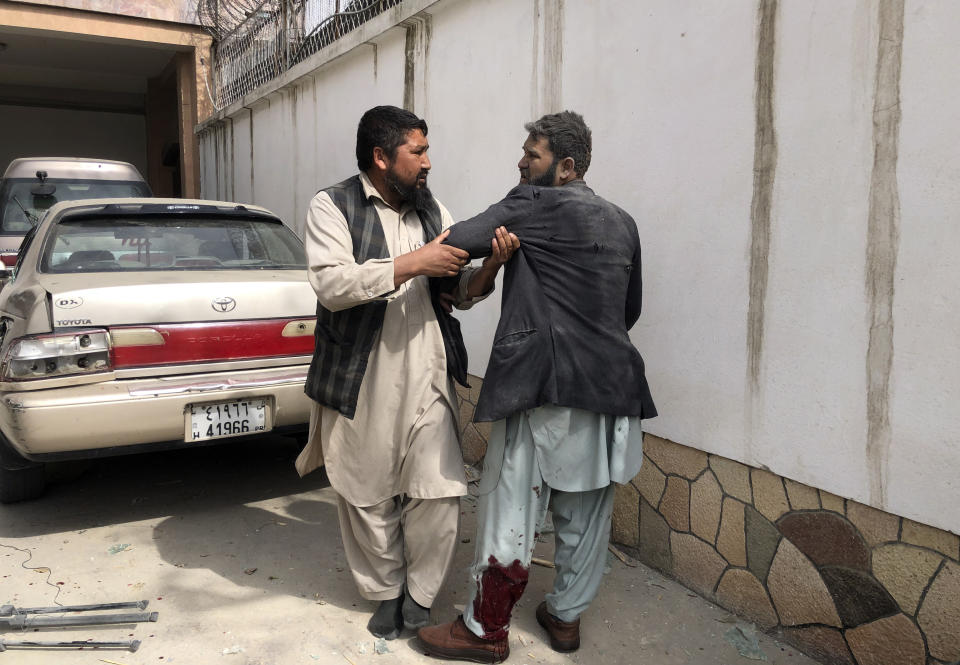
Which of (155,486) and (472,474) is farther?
(472,474)

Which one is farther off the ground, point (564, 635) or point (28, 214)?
point (28, 214)

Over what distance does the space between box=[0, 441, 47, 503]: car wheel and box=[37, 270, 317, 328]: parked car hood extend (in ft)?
2.86

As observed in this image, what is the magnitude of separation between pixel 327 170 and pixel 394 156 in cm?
433

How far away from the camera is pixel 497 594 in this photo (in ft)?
7.51

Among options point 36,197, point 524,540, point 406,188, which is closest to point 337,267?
point 406,188

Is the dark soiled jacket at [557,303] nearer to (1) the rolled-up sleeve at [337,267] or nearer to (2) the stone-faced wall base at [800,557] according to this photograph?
(1) the rolled-up sleeve at [337,267]

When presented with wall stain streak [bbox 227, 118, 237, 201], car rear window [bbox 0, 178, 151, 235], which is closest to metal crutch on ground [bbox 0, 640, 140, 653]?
car rear window [bbox 0, 178, 151, 235]

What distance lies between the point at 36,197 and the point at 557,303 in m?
7.62

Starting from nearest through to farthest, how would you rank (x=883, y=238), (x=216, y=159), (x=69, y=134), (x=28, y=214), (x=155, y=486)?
(x=883, y=238) < (x=155, y=486) < (x=28, y=214) < (x=216, y=159) < (x=69, y=134)

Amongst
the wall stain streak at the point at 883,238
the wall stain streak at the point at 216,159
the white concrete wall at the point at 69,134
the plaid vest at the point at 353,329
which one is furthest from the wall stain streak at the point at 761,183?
the white concrete wall at the point at 69,134

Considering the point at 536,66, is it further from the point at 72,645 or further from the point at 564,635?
the point at 72,645

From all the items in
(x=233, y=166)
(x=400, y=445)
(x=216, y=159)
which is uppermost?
(x=216, y=159)

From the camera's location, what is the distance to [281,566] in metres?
3.08

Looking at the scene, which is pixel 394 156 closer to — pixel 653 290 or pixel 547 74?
pixel 653 290
